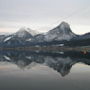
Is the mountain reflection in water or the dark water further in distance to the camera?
the mountain reflection in water

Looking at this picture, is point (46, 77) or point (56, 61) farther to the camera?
point (56, 61)

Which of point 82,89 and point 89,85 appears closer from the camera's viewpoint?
point 82,89

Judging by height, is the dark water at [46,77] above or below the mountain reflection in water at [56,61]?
below

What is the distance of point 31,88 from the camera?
94.7 feet

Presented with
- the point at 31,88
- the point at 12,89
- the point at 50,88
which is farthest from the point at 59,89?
the point at 12,89

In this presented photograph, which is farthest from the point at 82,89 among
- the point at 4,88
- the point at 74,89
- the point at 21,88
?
the point at 4,88

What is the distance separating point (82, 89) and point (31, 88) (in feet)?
19.5

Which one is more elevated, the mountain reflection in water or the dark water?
the mountain reflection in water

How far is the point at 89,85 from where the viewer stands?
98.1 ft

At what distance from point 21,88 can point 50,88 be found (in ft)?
11.1

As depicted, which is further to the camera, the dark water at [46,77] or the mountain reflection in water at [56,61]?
the mountain reflection in water at [56,61]

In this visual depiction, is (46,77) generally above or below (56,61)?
below

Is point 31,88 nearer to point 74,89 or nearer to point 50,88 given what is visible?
point 50,88

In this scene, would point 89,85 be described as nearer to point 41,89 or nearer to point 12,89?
point 41,89
